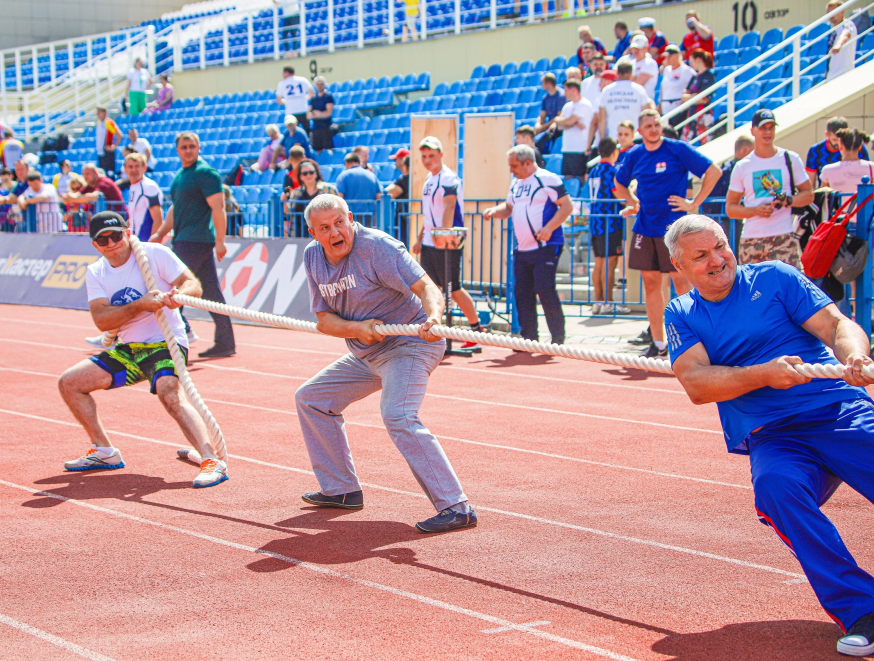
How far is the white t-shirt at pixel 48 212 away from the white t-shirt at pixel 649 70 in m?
10.5

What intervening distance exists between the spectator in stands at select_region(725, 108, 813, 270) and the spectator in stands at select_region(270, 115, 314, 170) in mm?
10493

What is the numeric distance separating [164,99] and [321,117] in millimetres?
10175

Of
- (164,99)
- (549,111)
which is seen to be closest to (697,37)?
(549,111)

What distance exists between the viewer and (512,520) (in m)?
5.34

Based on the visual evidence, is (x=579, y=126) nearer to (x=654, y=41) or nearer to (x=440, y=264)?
(x=654, y=41)

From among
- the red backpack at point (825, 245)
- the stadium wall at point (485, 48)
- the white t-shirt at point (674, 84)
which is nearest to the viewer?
the red backpack at point (825, 245)

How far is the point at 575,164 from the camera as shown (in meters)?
14.9

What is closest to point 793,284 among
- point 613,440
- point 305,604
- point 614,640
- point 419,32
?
point 614,640

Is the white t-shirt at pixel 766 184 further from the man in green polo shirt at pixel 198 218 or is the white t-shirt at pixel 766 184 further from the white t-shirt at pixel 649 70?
the white t-shirt at pixel 649 70

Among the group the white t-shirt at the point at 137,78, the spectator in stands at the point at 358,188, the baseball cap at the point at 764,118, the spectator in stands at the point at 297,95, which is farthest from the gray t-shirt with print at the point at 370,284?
the white t-shirt at the point at 137,78

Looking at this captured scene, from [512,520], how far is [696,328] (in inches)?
67.2

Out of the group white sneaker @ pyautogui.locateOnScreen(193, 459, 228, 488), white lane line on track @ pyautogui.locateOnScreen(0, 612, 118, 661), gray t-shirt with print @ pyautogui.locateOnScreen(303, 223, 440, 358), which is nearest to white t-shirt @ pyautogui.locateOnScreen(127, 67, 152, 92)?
white sneaker @ pyautogui.locateOnScreen(193, 459, 228, 488)

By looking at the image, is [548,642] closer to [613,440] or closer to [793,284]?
[793,284]

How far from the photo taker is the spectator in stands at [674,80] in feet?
49.8
